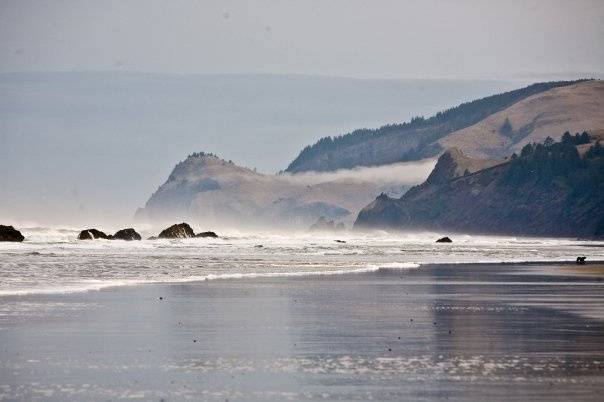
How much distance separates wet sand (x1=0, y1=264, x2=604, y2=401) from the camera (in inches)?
683

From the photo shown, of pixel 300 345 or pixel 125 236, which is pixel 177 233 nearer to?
pixel 125 236

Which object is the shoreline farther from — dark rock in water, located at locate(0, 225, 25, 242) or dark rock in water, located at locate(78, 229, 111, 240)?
dark rock in water, located at locate(78, 229, 111, 240)

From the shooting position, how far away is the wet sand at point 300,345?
1734 cm

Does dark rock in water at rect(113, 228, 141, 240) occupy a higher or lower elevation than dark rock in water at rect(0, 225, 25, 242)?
higher

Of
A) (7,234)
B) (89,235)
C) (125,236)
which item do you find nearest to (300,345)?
(7,234)

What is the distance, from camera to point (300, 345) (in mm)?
22172


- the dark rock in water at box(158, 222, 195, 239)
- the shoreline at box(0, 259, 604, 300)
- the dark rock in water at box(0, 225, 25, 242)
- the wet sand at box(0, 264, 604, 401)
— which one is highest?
the dark rock in water at box(158, 222, 195, 239)

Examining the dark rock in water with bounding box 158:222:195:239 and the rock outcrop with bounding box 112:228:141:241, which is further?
the dark rock in water with bounding box 158:222:195:239

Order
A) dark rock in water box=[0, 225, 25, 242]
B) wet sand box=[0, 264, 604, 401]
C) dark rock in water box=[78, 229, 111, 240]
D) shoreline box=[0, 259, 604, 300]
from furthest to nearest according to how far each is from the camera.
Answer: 1. dark rock in water box=[78, 229, 111, 240]
2. dark rock in water box=[0, 225, 25, 242]
3. shoreline box=[0, 259, 604, 300]
4. wet sand box=[0, 264, 604, 401]

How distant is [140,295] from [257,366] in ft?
48.0

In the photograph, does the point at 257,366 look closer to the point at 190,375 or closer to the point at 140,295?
the point at 190,375

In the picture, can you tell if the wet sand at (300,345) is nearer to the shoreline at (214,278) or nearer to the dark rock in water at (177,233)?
the shoreline at (214,278)

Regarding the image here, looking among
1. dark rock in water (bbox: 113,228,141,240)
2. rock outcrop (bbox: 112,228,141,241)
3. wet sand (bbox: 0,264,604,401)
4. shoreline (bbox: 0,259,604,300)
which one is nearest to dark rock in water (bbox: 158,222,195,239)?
dark rock in water (bbox: 113,228,141,240)

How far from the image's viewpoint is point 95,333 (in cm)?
2370
